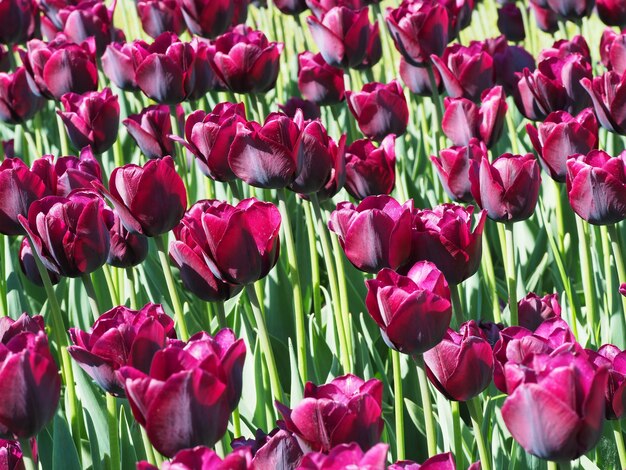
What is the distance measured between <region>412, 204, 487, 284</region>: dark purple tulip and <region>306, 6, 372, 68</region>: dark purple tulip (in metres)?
1.22

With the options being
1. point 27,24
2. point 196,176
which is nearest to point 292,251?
point 196,176

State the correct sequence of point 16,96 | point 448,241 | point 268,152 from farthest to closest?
point 16,96 < point 268,152 < point 448,241

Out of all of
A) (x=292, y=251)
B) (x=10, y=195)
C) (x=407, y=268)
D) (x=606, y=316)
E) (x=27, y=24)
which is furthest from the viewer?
(x=27, y=24)

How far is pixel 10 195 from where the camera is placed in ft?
5.58

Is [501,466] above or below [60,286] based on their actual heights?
below

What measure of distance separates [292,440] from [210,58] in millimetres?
1623

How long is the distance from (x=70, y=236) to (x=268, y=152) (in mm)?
354

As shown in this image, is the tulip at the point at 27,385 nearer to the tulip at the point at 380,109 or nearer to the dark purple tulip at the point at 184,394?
the dark purple tulip at the point at 184,394

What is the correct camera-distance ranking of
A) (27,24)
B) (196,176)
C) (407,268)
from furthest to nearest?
(27,24), (196,176), (407,268)

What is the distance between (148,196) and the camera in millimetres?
1538

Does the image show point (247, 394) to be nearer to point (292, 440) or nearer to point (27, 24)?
point (292, 440)

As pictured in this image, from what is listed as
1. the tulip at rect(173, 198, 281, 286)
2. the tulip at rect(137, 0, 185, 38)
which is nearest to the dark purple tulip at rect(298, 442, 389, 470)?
the tulip at rect(173, 198, 281, 286)

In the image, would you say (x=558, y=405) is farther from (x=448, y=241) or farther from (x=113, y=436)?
(x=113, y=436)

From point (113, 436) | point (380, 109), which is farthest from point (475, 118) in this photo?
point (113, 436)
